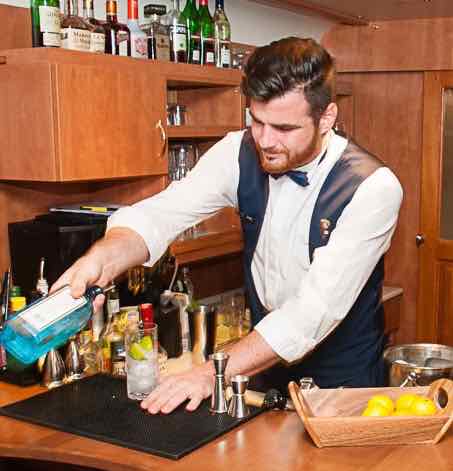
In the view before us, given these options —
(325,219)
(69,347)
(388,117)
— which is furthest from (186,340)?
(388,117)

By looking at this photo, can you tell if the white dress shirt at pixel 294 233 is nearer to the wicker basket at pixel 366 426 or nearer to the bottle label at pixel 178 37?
the wicker basket at pixel 366 426

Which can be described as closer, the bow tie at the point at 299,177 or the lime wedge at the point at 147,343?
the lime wedge at the point at 147,343

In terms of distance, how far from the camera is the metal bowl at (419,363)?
7.95 feet

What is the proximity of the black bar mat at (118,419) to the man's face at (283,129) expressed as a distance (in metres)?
0.67

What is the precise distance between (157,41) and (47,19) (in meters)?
0.53

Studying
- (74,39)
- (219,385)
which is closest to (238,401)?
(219,385)

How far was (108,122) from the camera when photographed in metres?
2.57

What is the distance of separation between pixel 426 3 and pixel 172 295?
1.79 metres

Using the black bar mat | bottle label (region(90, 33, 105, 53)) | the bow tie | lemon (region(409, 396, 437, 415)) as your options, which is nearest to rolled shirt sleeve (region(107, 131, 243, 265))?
the bow tie

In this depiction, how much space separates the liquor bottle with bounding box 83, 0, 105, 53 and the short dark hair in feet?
2.28

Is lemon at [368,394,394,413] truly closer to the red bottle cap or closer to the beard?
the beard

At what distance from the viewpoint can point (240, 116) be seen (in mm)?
3188

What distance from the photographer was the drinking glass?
2.05m

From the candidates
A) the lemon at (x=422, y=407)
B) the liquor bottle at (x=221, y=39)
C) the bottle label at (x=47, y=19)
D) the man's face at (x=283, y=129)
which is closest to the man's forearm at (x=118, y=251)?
the man's face at (x=283, y=129)
